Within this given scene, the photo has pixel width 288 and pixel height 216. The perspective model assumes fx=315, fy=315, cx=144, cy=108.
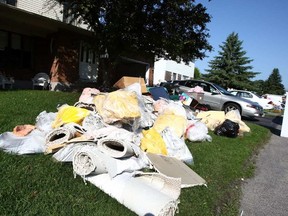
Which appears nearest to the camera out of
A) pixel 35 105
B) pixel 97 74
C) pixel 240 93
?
pixel 35 105

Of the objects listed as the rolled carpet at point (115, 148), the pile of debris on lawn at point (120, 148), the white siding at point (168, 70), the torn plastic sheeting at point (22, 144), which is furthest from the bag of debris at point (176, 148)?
the white siding at point (168, 70)

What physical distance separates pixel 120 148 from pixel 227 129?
5445 millimetres

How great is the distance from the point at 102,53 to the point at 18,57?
456 centimetres

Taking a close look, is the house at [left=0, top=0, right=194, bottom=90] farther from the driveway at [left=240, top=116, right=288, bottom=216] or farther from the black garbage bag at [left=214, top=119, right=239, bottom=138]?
the driveway at [left=240, top=116, right=288, bottom=216]

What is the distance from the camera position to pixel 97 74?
64.3ft

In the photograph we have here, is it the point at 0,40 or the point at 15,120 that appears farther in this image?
the point at 0,40

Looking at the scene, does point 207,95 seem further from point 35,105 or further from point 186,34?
point 35,105

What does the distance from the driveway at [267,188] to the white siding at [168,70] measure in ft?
80.8

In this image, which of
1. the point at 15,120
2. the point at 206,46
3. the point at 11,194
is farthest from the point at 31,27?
the point at 11,194

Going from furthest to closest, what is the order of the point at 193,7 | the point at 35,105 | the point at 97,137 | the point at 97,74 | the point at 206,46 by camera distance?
the point at 97,74 → the point at 206,46 → the point at 193,7 → the point at 35,105 → the point at 97,137

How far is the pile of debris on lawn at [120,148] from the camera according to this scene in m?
3.70

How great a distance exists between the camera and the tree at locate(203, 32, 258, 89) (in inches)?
2016

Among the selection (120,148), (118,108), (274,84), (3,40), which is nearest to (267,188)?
(120,148)

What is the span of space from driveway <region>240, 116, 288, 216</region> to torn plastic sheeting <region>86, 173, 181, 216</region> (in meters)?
1.20
